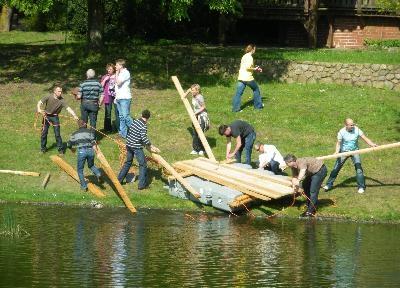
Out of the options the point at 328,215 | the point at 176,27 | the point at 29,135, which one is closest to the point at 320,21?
the point at 176,27

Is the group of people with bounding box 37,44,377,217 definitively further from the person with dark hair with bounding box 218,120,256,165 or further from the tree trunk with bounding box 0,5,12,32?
the tree trunk with bounding box 0,5,12,32

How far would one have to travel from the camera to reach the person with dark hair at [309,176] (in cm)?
2350

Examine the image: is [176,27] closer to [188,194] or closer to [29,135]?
[29,135]

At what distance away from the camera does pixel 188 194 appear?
988 inches

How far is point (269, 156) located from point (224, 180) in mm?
1687

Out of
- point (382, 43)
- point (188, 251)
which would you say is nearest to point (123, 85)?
point (188, 251)

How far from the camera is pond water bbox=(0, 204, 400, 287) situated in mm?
17766

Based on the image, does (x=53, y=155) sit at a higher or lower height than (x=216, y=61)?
lower

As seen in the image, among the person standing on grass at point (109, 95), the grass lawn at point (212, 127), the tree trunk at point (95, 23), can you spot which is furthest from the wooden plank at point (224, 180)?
the tree trunk at point (95, 23)

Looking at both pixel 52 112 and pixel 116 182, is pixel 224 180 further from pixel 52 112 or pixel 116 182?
pixel 52 112

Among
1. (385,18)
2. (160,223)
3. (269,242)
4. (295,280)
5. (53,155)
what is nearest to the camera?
(295,280)

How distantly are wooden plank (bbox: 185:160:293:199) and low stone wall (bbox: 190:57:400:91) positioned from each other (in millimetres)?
10019

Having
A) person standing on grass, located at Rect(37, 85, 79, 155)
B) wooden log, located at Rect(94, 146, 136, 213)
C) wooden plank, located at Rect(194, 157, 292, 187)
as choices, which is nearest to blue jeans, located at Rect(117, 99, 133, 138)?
person standing on grass, located at Rect(37, 85, 79, 155)

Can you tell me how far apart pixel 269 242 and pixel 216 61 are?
15904mm
